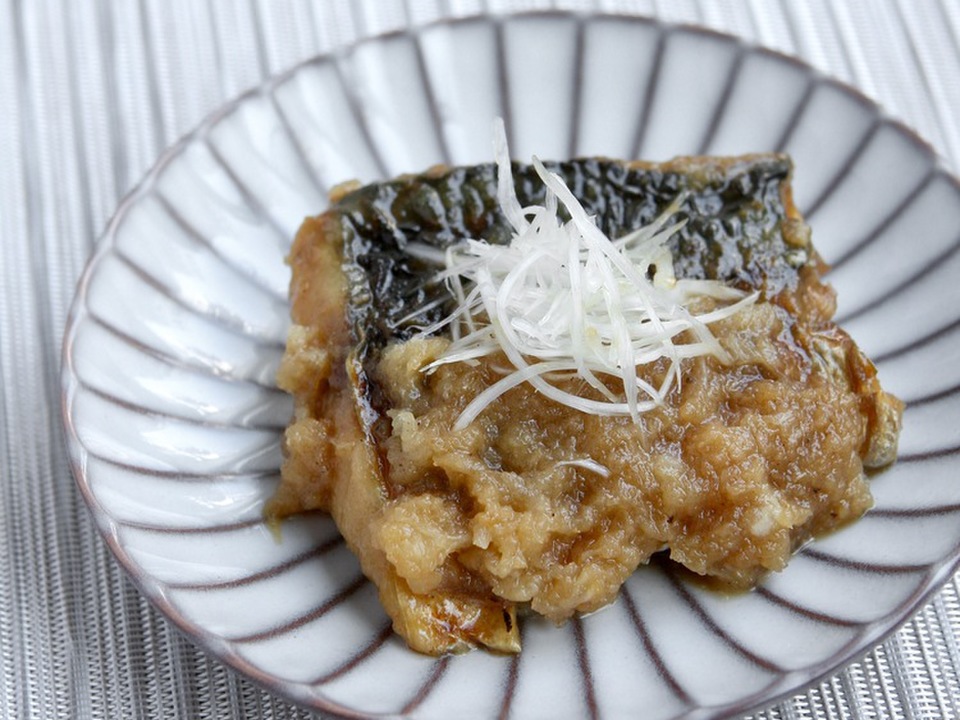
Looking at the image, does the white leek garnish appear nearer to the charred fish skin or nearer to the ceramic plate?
the charred fish skin

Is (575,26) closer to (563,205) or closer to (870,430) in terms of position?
(563,205)

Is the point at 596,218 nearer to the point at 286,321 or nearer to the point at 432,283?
the point at 432,283

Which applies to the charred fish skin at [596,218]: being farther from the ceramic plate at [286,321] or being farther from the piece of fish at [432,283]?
the ceramic plate at [286,321]

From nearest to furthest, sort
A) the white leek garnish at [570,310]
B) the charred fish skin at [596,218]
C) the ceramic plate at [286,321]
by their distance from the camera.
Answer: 1. the ceramic plate at [286,321]
2. the white leek garnish at [570,310]
3. the charred fish skin at [596,218]

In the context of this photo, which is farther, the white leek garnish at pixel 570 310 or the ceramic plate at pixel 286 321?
the white leek garnish at pixel 570 310

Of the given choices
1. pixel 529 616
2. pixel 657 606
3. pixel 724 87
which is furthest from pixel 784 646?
pixel 724 87

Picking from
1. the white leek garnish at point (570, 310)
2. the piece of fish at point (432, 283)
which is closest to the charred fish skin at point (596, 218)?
the piece of fish at point (432, 283)
